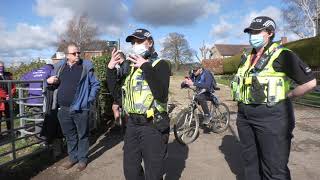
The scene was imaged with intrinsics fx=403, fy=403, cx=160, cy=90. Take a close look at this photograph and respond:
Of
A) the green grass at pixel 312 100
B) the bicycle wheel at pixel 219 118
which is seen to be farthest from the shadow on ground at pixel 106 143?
the green grass at pixel 312 100

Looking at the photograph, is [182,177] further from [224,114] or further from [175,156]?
[224,114]

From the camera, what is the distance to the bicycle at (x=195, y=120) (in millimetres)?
8289

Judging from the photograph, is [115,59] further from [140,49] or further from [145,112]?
[145,112]

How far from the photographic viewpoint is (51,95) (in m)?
6.54

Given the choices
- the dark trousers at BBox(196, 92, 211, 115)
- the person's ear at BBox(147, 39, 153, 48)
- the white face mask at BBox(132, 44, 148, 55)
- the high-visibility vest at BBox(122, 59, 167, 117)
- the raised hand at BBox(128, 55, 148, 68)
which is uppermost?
the person's ear at BBox(147, 39, 153, 48)

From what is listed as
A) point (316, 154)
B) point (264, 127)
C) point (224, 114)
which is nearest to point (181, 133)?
point (224, 114)

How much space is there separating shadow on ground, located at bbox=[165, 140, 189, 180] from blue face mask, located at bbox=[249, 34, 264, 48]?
2.52 m

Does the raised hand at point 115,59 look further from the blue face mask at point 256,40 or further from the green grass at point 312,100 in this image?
the green grass at point 312,100

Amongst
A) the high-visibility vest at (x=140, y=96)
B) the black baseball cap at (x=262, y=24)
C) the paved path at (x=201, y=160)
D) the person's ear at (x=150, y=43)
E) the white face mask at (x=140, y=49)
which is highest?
the black baseball cap at (x=262, y=24)

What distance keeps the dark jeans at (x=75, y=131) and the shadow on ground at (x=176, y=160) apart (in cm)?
140

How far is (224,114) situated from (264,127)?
215 inches

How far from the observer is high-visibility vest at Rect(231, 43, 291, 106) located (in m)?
4.16

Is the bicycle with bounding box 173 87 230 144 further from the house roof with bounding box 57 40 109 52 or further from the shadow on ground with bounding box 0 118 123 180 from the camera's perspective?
the house roof with bounding box 57 40 109 52

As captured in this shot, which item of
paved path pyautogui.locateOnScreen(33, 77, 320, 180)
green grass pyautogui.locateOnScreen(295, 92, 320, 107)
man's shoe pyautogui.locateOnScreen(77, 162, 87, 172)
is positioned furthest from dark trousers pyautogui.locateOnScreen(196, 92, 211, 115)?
green grass pyautogui.locateOnScreen(295, 92, 320, 107)
